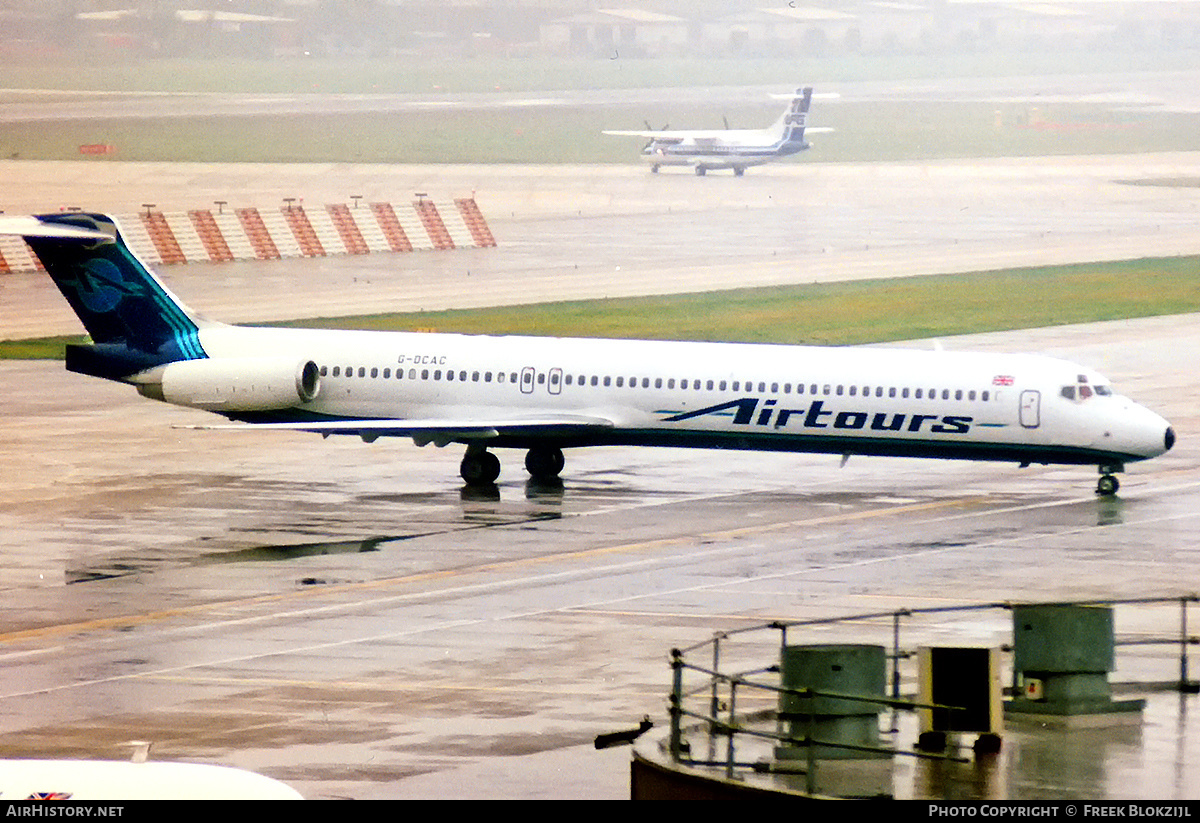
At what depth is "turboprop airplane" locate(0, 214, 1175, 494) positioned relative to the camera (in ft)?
141

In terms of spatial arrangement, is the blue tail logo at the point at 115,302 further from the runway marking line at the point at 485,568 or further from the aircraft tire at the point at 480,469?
the runway marking line at the point at 485,568

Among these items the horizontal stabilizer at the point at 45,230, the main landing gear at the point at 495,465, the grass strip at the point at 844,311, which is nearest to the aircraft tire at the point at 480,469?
the main landing gear at the point at 495,465

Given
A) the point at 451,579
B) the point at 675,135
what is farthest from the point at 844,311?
the point at 675,135

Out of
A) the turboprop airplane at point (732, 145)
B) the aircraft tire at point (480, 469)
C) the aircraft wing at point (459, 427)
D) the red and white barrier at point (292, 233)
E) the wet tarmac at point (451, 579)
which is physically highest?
the turboprop airplane at point (732, 145)

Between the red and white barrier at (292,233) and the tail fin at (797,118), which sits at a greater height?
the tail fin at (797,118)

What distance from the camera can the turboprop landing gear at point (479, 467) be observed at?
150ft

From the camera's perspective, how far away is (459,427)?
44406 millimetres

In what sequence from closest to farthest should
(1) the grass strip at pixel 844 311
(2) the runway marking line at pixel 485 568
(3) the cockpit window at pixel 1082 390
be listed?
1. (2) the runway marking line at pixel 485 568
2. (3) the cockpit window at pixel 1082 390
3. (1) the grass strip at pixel 844 311

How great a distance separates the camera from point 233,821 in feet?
52.7

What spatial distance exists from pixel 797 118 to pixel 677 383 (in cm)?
8234

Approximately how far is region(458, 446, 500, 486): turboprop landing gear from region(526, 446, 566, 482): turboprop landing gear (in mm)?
905

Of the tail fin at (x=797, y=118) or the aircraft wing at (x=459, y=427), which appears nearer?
the aircraft wing at (x=459, y=427)

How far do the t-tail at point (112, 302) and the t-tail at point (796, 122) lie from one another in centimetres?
7997

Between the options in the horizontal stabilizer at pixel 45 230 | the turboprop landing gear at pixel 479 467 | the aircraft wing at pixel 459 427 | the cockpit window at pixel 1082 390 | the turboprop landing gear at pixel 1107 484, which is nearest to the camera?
the cockpit window at pixel 1082 390
